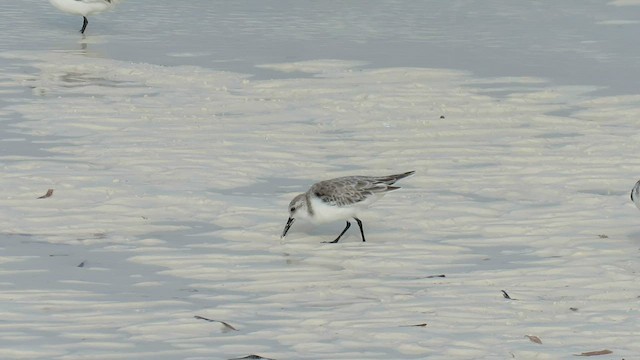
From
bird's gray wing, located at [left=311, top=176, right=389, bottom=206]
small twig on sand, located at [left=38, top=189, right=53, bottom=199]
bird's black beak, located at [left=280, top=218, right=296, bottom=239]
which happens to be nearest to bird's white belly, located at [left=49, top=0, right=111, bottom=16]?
small twig on sand, located at [left=38, top=189, right=53, bottom=199]

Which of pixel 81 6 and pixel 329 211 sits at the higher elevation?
pixel 329 211

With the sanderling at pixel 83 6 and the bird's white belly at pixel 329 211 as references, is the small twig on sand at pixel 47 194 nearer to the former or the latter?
the bird's white belly at pixel 329 211

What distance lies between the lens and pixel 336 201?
1138 cm

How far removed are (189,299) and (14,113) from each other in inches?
287

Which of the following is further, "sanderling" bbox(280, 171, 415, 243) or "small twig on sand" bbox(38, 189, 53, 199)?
"small twig on sand" bbox(38, 189, 53, 199)

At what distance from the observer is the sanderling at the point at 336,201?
37.3 ft

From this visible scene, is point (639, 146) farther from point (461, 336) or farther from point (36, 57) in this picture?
point (36, 57)

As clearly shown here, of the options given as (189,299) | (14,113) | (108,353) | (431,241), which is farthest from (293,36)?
(108,353)

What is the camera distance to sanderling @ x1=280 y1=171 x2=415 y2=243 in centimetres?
1136

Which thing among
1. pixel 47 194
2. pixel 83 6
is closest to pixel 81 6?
pixel 83 6

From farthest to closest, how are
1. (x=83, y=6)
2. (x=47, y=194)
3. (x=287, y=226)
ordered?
(x=83, y=6) < (x=47, y=194) < (x=287, y=226)

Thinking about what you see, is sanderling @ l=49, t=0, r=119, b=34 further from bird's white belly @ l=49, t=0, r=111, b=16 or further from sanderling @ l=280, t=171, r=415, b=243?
sanderling @ l=280, t=171, r=415, b=243

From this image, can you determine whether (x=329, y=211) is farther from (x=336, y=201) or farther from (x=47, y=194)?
(x=47, y=194)

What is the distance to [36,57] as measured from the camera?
2002cm
